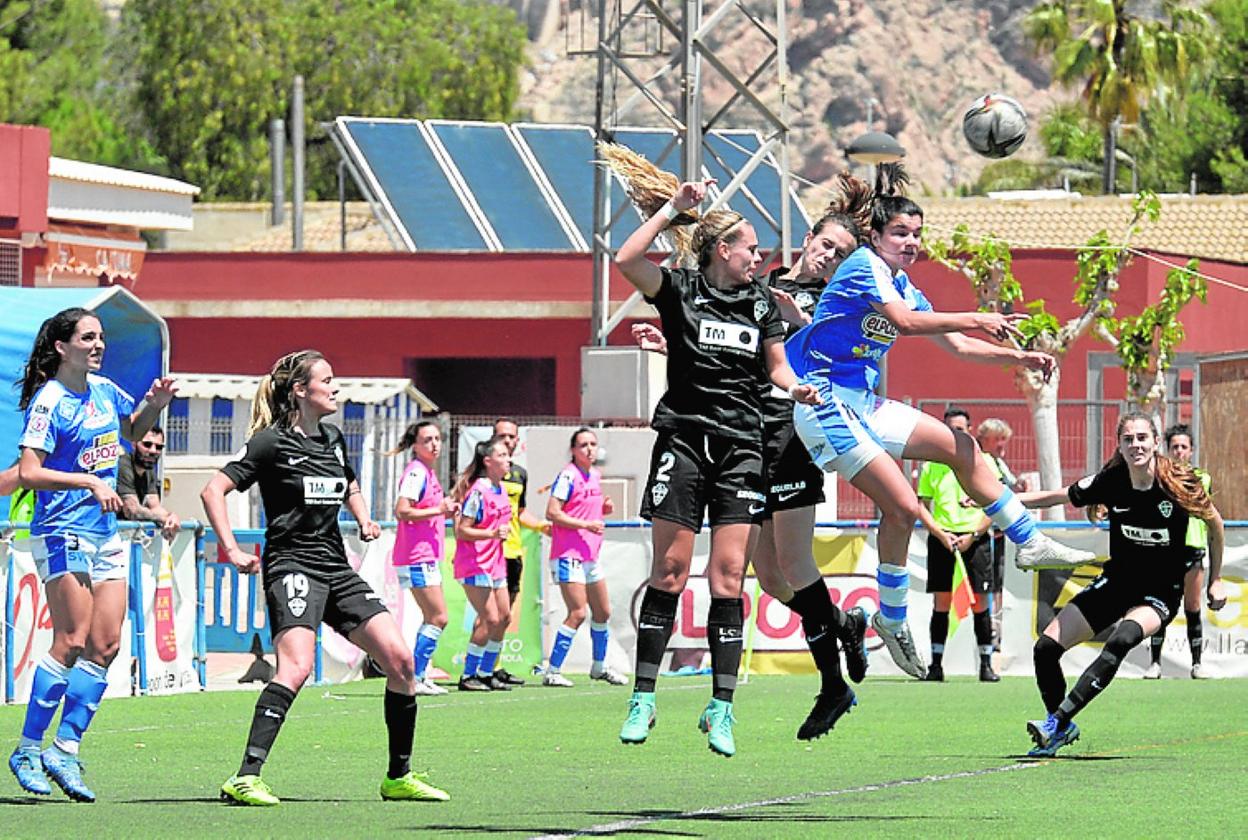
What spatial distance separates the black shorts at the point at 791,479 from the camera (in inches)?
424

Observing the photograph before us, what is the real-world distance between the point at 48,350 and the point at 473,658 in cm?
859

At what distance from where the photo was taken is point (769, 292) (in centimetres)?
1012

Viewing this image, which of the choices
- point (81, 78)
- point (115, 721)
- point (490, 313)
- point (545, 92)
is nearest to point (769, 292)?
point (115, 721)

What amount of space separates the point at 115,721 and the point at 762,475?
6.42 m

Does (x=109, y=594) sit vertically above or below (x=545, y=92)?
below

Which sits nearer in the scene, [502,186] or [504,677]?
[504,677]

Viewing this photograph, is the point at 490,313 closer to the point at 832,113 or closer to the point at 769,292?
the point at 769,292

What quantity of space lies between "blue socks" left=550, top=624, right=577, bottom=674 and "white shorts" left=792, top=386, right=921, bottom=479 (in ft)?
28.8

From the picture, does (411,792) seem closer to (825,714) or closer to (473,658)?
(825,714)

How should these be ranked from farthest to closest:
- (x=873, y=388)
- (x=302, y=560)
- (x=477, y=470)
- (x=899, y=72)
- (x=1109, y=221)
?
(x=899, y=72)
(x=1109, y=221)
(x=477, y=470)
(x=873, y=388)
(x=302, y=560)

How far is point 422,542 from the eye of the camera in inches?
720

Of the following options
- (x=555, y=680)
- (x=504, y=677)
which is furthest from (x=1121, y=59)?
(x=504, y=677)

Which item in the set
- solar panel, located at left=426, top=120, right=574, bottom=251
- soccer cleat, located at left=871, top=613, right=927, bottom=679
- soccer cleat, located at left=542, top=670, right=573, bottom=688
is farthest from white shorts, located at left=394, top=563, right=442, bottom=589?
solar panel, located at left=426, top=120, right=574, bottom=251

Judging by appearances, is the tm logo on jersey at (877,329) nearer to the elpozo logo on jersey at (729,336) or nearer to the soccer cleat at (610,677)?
the elpozo logo on jersey at (729,336)
